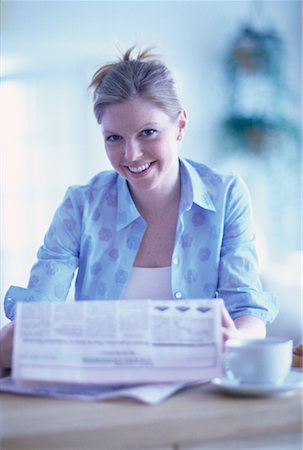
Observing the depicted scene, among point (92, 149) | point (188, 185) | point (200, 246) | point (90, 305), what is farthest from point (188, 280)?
point (92, 149)

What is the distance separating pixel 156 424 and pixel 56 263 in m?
0.86

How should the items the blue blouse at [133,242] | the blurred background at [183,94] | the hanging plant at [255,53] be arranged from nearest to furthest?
1. the blue blouse at [133,242]
2. the blurred background at [183,94]
3. the hanging plant at [255,53]

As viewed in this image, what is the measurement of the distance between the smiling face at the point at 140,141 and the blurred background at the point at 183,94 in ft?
7.98

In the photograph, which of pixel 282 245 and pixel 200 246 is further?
pixel 282 245

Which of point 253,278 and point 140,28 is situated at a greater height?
point 140,28

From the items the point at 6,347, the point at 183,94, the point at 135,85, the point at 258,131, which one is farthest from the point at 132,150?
the point at 258,131

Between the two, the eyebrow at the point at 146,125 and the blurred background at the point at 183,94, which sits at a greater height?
the blurred background at the point at 183,94

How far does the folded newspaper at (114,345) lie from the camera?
1.04 m

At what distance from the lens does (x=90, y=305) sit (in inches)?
42.5

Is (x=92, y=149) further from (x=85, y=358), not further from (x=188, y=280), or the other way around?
(x=85, y=358)

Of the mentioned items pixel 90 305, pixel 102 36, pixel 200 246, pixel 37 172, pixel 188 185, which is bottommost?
pixel 90 305

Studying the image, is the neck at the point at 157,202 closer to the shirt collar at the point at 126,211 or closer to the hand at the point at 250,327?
the shirt collar at the point at 126,211

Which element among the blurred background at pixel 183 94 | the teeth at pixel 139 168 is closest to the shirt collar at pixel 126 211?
the teeth at pixel 139 168

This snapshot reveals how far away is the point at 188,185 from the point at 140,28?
274 cm
